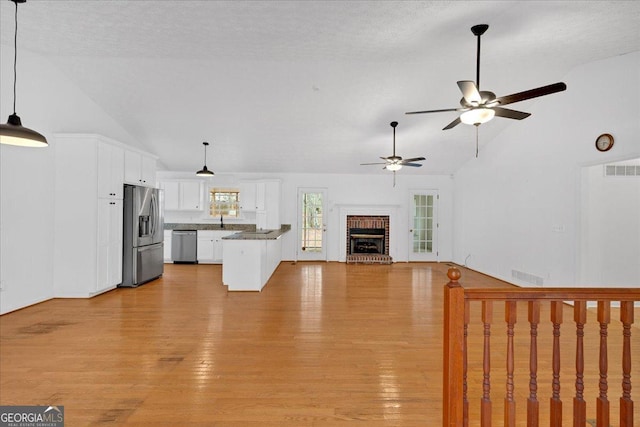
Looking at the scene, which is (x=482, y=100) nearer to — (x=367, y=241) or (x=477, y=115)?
(x=477, y=115)

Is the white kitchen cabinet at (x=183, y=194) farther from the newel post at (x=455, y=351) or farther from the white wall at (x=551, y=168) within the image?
the newel post at (x=455, y=351)

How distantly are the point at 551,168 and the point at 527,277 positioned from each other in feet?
6.39

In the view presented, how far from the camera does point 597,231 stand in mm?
4707

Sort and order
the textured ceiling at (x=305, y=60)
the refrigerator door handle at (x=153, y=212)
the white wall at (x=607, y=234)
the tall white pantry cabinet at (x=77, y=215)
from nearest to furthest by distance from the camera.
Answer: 1. the textured ceiling at (x=305, y=60)
2. the white wall at (x=607, y=234)
3. the tall white pantry cabinet at (x=77, y=215)
4. the refrigerator door handle at (x=153, y=212)

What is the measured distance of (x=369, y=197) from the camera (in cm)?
889

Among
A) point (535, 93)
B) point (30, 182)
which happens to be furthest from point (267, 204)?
point (535, 93)

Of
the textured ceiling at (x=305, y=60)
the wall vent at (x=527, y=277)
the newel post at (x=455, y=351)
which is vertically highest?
the textured ceiling at (x=305, y=60)

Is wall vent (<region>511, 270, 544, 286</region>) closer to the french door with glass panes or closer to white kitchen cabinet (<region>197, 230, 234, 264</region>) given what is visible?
the french door with glass panes

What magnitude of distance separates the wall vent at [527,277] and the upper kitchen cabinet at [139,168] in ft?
23.8

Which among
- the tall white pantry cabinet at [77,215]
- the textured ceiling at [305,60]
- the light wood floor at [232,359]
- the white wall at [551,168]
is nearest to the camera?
the light wood floor at [232,359]

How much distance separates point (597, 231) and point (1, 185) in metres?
8.20

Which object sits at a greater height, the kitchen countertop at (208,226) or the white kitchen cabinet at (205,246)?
the kitchen countertop at (208,226)

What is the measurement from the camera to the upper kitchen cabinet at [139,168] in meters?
5.56

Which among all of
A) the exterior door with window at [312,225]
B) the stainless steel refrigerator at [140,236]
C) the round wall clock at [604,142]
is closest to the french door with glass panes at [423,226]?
the exterior door with window at [312,225]
